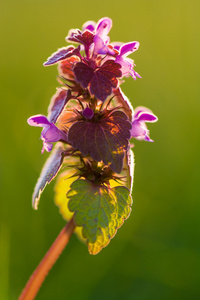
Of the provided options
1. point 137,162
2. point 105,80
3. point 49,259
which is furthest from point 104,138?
point 137,162

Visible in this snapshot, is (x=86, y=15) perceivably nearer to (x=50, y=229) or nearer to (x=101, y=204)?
(x=50, y=229)

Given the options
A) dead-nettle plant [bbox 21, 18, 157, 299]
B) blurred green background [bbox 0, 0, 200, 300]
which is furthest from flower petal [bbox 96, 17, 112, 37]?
blurred green background [bbox 0, 0, 200, 300]

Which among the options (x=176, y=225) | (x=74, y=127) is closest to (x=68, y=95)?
(x=74, y=127)

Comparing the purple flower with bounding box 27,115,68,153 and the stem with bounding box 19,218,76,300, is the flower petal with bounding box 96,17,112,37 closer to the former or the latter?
the purple flower with bounding box 27,115,68,153

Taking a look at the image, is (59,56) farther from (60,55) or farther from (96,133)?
(96,133)

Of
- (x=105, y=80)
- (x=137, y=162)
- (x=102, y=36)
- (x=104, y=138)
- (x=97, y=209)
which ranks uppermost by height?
(x=102, y=36)

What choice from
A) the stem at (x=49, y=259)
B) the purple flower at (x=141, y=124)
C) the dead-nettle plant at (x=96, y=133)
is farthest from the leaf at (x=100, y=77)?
the stem at (x=49, y=259)
